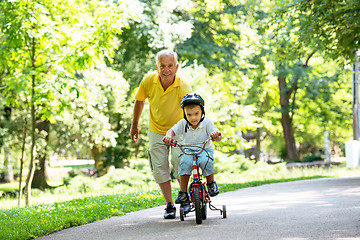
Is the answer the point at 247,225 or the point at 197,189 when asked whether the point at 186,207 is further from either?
the point at 247,225

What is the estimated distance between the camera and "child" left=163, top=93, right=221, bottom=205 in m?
5.97

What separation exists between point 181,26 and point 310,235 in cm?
1535

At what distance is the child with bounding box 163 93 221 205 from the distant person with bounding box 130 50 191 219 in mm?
444

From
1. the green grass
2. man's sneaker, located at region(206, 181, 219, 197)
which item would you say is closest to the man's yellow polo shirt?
man's sneaker, located at region(206, 181, 219, 197)

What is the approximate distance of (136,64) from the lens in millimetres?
23062

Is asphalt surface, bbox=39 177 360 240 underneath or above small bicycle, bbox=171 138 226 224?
underneath

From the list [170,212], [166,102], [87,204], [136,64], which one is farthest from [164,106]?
[136,64]

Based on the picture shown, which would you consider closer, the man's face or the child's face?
the child's face

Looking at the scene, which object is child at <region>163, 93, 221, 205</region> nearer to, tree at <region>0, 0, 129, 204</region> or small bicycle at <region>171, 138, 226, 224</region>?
small bicycle at <region>171, 138, 226, 224</region>

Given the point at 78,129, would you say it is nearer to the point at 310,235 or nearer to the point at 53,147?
the point at 53,147

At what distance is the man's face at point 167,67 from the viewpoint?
6.36 metres

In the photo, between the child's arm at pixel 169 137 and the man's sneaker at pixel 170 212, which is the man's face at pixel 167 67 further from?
the man's sneaker at pixel 170 212

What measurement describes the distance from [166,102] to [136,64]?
55.1 feet

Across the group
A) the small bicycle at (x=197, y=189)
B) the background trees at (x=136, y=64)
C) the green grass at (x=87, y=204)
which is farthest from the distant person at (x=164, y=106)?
the background trees at (x=136, y=64)
